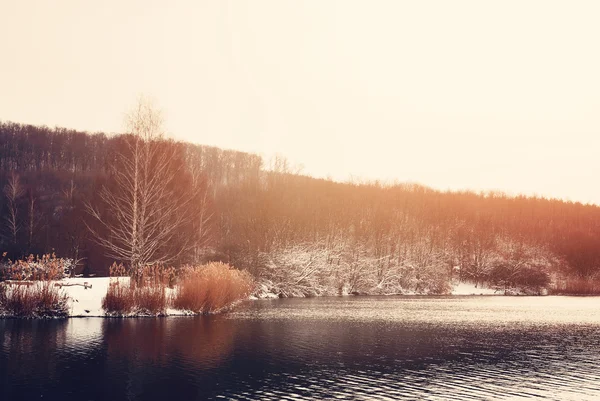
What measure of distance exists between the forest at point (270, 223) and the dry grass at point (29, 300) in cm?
629

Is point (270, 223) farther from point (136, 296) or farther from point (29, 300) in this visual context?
point (29, 300)

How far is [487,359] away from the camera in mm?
23516

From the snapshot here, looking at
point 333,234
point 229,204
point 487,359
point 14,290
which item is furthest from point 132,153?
point 333,234

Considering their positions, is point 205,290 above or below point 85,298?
above

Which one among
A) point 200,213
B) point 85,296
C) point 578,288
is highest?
point 200,213

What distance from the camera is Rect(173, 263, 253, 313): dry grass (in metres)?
36.8

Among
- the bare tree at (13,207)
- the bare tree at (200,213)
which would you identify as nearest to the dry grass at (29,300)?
the bare tree at (200,213)

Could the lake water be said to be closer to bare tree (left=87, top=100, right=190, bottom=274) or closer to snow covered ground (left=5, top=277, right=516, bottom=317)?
snow covered ground (left=5, top=277, right=516, bottom=317)

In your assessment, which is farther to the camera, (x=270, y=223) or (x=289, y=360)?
(x=270, y=223)

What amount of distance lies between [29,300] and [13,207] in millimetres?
31932

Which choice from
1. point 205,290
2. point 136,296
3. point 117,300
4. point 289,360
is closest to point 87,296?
point 117,300

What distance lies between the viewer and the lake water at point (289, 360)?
16.4 meters

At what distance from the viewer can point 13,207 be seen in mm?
59469

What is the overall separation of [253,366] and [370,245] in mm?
71706
